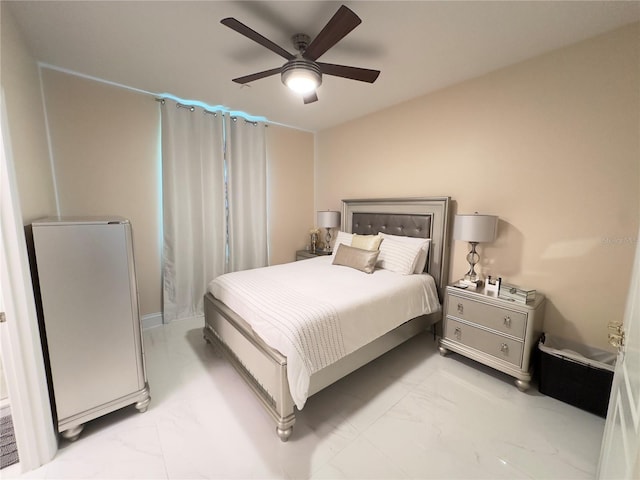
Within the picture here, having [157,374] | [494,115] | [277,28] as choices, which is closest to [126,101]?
[277,28]

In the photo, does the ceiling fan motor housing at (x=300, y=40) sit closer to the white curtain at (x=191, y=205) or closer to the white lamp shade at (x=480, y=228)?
the white curtain at (x=191, y=205)

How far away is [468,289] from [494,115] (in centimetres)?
156

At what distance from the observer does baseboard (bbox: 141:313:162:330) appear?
113 inches

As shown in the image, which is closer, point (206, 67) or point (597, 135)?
point (597, 135)

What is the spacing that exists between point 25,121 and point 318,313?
2275 mm

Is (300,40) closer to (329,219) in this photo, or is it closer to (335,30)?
(335,30)

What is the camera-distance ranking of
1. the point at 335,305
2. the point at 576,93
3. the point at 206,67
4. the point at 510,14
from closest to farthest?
the point at 510,14
the point at 335,305
the point at 576,93
the point at 206,67

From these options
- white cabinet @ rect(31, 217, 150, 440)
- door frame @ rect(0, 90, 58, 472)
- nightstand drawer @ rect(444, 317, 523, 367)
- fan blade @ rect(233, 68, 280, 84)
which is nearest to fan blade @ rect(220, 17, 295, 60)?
fan blade @ rect(233, 68, 280, 84)

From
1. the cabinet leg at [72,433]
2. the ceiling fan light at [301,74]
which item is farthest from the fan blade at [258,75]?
the cabinet leg at [72,433]

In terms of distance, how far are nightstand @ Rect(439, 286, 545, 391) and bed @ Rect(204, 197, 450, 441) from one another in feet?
0.89

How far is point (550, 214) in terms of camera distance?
203 centimetres

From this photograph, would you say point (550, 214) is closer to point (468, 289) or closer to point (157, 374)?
point (468, 289)

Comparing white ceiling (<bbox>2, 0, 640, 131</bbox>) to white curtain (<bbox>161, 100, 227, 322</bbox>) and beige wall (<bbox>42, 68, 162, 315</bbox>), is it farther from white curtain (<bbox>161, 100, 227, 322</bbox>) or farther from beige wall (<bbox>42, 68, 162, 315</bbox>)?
white curtain (<bbox>161, 100, 227, 322</bbox>)

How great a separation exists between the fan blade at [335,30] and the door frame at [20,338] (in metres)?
1.55
